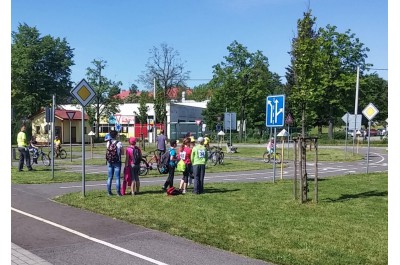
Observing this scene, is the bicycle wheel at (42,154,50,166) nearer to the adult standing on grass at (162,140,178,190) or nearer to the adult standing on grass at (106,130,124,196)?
the adult standing on grass at (162,140,178,190)

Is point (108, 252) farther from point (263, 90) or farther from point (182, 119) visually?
point (182, 119)

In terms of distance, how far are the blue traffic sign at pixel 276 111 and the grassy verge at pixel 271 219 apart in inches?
85.5

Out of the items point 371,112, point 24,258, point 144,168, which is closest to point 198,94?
point 371,112

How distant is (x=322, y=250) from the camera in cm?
718

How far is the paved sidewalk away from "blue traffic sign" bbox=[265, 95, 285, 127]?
9.64 meters

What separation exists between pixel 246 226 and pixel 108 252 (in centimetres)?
295

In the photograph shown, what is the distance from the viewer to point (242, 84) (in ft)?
235

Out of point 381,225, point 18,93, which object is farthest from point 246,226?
point 18,93

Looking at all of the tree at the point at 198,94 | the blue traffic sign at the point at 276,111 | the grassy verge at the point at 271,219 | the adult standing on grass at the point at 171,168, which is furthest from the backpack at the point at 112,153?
the tree at the point at 198,94

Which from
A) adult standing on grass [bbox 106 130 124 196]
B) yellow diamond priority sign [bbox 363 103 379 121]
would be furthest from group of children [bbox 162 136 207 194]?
yellow diamond priority sign [bbox 363 103 379 121]

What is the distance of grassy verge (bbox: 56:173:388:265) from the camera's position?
23.6 feet

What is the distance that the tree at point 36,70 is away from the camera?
7088 cm

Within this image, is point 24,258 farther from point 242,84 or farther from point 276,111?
point 242,84

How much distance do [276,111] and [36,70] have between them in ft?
216
